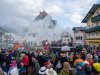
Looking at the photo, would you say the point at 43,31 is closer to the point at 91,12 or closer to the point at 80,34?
the point at 91,12

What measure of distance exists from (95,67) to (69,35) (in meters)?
41.5

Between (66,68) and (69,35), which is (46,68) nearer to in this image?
(66,68)

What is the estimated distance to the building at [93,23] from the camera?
61.3m

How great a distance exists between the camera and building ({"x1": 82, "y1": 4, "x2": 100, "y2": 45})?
61344 mm

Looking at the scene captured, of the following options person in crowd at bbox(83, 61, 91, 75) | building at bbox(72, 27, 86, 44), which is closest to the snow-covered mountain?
building at bbox(72, 27, 86, 44)

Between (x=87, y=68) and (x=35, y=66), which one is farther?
(x=35, y=66)

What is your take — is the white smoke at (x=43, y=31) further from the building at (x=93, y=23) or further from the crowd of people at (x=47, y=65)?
the crowd of people at (x=47, y=65)

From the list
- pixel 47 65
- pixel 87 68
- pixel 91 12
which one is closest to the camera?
pixel 47 65

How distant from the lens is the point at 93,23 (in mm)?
66750

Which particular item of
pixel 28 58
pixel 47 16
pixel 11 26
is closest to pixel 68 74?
pixel 28 58

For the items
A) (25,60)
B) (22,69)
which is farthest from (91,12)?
(22,69)

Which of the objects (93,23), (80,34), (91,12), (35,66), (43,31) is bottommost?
(35,66)

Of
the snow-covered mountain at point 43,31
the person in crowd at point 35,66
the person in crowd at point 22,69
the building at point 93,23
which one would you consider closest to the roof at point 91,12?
the building at point 93,23

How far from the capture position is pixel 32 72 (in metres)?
16.1
